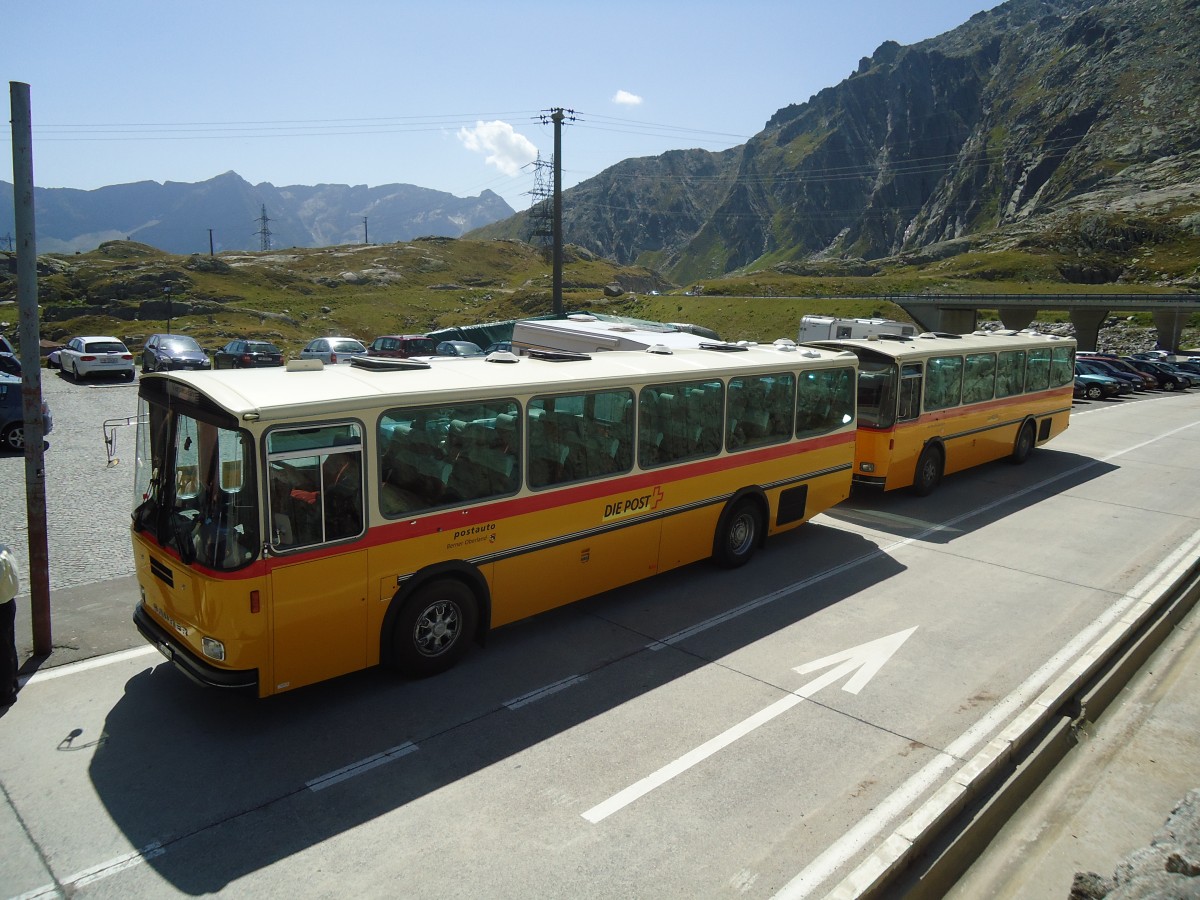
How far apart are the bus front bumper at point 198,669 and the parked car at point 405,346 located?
80.9ft

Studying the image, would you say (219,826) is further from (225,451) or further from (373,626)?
(225,451)

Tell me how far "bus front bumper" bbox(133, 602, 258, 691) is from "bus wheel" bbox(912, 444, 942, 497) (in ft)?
41.2

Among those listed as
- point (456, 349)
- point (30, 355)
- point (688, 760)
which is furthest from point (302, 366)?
point (456, 349)

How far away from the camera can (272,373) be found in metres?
7.41

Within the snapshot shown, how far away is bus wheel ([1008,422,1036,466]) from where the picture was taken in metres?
19.1

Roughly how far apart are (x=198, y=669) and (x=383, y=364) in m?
3.27

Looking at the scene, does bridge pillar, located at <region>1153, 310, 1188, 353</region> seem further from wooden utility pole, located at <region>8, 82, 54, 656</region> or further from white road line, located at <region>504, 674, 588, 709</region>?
wooden utility pole, located at <region>8, 82, 54, 656</region>

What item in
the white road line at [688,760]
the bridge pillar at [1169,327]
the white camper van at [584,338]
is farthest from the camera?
the bridge pillar at [1169,327]

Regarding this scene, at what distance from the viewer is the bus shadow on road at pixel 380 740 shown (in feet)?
18.0

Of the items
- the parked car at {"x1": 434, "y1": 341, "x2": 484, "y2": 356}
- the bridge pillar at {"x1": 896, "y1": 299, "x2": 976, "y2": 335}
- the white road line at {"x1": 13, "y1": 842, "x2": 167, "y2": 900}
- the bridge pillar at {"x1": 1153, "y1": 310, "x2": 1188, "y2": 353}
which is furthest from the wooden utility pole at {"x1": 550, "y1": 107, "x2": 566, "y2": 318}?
the bridge pillar at {"x1": 1153, "y1": 310, "x2": 1188, "y2": 353}

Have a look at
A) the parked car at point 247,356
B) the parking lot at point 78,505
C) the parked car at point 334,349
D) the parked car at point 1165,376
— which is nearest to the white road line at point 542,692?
the parking lot at point 78,505

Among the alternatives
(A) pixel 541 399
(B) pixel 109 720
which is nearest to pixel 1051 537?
(A) pixel 541 399

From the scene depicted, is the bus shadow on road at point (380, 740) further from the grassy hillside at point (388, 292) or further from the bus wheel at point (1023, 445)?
the grassy hillside at point (388, 292)

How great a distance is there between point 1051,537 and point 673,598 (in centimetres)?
717
